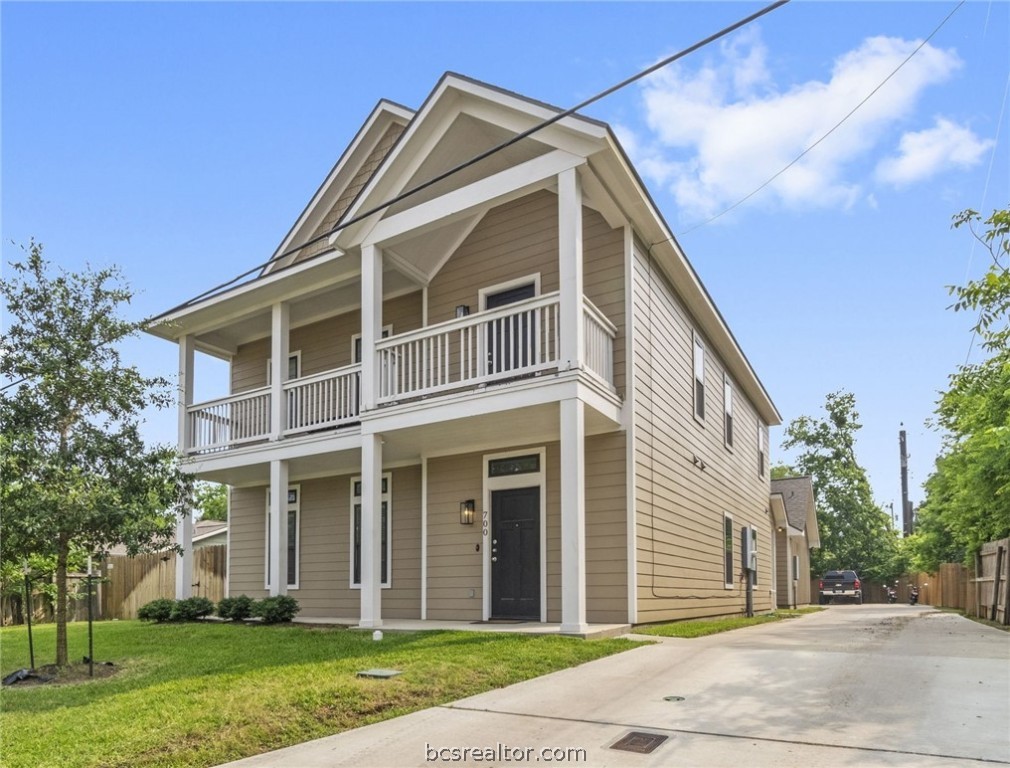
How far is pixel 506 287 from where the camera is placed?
1217cm

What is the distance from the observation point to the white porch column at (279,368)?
13.2m

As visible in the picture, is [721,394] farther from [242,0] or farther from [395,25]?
[242,0]

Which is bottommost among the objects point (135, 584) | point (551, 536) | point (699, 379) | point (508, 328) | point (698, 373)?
point (135, 584)

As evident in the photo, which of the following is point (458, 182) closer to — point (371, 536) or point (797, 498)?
point (371, 536)

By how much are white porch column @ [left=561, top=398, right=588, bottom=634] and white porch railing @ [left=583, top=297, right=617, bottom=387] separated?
34.0 inches

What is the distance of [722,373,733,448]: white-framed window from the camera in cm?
1750

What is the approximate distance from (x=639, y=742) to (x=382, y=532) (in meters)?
8.95

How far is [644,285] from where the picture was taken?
38.4 feet

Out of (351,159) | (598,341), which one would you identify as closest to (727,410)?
(598,341)

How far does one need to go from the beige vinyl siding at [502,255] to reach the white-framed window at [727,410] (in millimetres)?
7354

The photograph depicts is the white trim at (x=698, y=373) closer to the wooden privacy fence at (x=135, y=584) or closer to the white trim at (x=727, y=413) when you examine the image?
the white trim at (x=727, y=413)

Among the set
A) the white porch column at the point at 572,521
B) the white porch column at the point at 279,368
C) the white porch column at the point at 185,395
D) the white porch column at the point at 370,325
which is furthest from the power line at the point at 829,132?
the white porch column at the point at 185,395

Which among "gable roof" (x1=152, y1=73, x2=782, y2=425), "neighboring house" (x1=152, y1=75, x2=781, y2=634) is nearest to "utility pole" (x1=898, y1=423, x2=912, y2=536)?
"neighboring house" (x1=152, y1=75, x2=781, y2=634)

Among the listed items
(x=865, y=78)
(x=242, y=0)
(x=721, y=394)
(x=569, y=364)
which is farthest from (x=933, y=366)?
(x=242, y=0)
